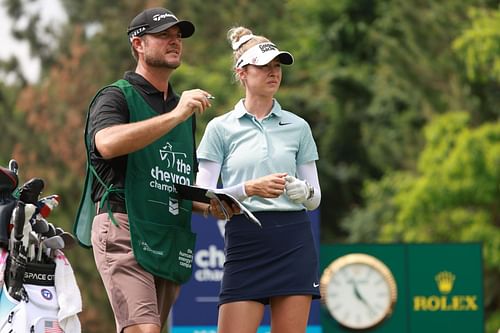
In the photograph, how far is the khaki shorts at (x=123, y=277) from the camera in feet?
17.9

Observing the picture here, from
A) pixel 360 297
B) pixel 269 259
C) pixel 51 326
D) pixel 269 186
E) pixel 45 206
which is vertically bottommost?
pixel 51 326

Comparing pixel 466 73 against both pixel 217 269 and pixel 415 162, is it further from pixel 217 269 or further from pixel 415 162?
pixel 217 269

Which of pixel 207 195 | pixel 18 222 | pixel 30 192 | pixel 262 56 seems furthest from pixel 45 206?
pixel 262 56

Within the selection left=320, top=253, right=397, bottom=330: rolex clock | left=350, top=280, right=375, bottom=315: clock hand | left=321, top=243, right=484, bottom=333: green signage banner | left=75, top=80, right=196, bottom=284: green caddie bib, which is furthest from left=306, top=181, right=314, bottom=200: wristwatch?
left=350, top=280, right=375, bottom=315: clock hand

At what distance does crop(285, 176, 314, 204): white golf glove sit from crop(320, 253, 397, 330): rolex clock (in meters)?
5.56

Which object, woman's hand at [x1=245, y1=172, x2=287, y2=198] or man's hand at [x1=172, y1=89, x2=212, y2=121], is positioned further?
woman's hand at [x1=245, y1=172, x2=287, y2=198]

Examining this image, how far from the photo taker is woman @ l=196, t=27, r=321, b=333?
584 centimetres

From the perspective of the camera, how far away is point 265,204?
5875 mm

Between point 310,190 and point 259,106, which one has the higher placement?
point 259,106

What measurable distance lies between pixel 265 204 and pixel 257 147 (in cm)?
25

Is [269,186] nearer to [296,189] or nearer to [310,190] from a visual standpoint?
[296,189]

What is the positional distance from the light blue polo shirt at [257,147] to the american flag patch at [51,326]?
0.97 m

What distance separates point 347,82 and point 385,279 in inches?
796

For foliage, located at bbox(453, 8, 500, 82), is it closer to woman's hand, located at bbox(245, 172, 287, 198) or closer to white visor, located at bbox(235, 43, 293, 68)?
white visor, located at bbox(235, 43, 293, 68)
